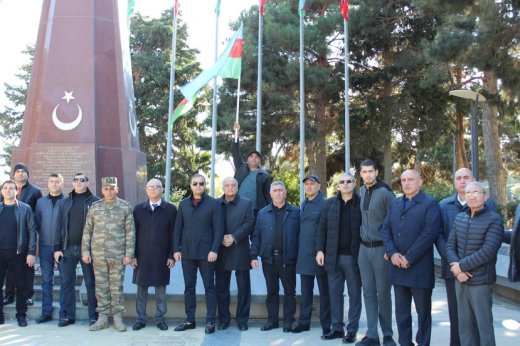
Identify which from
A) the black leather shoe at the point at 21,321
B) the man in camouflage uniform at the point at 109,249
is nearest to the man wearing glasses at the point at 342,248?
the man in camouflage uniform at the point at 109,249

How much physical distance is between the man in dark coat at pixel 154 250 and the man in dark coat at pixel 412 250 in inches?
87.5

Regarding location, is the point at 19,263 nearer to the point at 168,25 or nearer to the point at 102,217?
the point at 102,217

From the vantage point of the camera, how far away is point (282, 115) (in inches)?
806

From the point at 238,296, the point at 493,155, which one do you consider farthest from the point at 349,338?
the point at 493,155

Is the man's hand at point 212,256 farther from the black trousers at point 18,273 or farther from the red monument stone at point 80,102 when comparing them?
the red monument stone at point 80,102

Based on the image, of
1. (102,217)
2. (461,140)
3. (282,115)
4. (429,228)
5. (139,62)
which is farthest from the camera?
(139,62)

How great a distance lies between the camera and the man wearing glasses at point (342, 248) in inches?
204

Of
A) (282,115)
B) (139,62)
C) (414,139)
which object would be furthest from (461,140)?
(139,62)

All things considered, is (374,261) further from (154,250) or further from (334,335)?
(154,250)

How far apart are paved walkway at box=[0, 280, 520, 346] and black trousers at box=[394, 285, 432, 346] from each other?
0.53 metres

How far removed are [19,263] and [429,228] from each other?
406 centimetres

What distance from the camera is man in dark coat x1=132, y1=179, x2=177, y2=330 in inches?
220

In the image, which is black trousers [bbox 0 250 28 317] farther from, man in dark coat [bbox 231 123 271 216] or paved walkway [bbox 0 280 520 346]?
man in dark coat [bbox 231 123 271 216]

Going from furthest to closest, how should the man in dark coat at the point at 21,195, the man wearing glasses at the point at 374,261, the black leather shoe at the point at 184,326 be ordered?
the man in dark coat at the point at 21,195 → the black leather shoe at the point at 184,326 → the man wearing glasses at the point at 374,261
